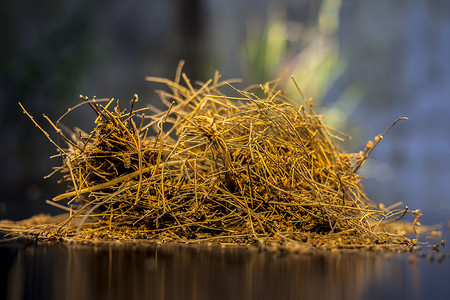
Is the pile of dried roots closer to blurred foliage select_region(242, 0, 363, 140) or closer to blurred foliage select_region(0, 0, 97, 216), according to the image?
blurred foliage select_region(242, 0, 363, 140)

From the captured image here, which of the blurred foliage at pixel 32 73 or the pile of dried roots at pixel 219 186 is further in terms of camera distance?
the blurred foliage at pixel 32 73

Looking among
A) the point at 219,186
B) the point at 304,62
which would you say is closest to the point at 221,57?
the point at 304,62

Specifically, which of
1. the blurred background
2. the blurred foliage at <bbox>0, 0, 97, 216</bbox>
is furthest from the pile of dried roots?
the blurred foliage at <bbox>0, 0, 97, 216</bbox>

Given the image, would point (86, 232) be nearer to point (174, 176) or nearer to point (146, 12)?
point (174, 176)

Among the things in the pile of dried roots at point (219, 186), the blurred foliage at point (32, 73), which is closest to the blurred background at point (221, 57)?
the blurred foliage at point (32, 73)

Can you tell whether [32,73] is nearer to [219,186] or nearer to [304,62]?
[304,62]

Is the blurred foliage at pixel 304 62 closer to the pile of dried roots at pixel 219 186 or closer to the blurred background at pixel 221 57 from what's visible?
the blurred background at pixel 221 57

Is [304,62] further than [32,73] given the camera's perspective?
Yes

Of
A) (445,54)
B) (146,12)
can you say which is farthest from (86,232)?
(445,54)
